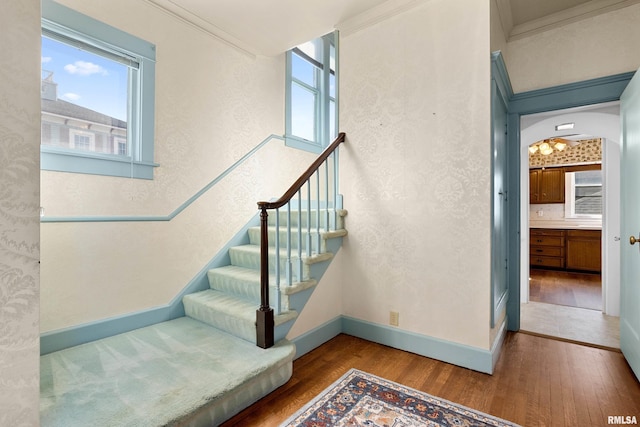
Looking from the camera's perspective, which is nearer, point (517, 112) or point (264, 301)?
point (264, 301)

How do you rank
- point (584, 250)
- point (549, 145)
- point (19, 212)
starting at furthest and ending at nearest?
point (584, 250) < point (549, 145) < point (19, 212)

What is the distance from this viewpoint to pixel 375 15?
265 centimetres

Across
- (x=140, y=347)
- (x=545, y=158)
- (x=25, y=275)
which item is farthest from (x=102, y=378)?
(x=545, y=158)

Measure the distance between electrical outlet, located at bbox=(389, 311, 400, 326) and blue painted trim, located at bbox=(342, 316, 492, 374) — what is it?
0.04 metres

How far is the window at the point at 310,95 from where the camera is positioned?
12.9 feet

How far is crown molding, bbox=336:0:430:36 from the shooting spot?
2.49 m

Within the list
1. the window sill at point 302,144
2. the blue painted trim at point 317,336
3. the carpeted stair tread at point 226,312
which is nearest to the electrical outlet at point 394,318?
the blue painted trim at point 317,336

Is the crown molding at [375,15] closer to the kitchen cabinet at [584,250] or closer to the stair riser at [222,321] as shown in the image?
the stair riser at [222,321]

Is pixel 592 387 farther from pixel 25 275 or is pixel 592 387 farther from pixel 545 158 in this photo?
pixel 545 158

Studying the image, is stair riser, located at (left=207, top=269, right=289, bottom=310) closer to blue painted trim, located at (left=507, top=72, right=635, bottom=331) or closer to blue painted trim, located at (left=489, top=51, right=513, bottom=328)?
blue painted trim, located at (left=489, top=51, right=513, bottom=328)

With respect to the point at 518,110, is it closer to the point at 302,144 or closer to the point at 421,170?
the point at 421,170

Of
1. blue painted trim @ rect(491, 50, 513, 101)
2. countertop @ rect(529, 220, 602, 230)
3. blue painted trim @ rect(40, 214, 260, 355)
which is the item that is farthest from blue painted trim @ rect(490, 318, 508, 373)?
countertop @ rect(529, 220, 602, 230)

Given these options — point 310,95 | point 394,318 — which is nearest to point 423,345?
point 394,318
